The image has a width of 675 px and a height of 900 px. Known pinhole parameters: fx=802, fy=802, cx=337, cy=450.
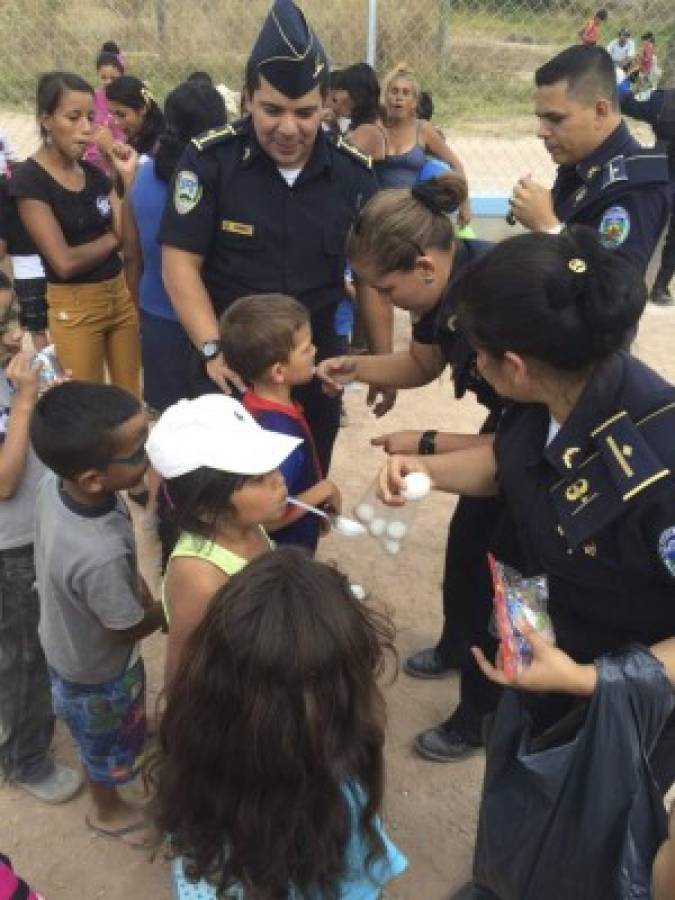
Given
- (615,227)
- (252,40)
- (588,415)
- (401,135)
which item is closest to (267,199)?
(615,227)

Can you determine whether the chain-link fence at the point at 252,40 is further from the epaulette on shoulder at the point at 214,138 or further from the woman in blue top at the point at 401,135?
the epaulette on shoulder at the point at 214,138

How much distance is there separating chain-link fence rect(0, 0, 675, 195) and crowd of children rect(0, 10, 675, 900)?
6.11 metres

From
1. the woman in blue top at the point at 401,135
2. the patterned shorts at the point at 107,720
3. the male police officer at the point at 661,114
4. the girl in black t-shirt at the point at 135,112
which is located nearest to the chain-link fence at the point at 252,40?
the male police officer at the point at 661,114

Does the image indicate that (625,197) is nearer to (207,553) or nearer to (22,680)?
(207,553)

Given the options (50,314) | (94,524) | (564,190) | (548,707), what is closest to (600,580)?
(548,707)

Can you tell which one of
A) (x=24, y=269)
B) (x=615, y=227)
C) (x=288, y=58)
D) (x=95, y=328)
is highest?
(x=288, y=58)

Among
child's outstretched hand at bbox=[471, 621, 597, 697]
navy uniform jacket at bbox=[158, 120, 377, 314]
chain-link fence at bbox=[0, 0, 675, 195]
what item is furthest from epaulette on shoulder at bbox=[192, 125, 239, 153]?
chain-link fence at bbox=[0, 0, 675, 195]

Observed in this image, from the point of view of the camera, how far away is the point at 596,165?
281cm

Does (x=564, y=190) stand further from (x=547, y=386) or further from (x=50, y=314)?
(x=50, y=314)

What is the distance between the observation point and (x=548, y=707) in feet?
5.87

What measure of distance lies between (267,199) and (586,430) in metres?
1.60

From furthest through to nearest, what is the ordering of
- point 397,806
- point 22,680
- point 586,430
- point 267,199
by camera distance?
point 267,199
point 397,806
point 22,680
point 586,430

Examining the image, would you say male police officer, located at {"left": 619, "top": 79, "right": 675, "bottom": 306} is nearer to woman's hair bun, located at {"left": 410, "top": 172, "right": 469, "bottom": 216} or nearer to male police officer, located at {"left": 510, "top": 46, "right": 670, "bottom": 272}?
male police officer, located at {"left": 510, "top": 46, "right": 670, "bottom": 272}

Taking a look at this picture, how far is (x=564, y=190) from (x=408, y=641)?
1833 millimetres
